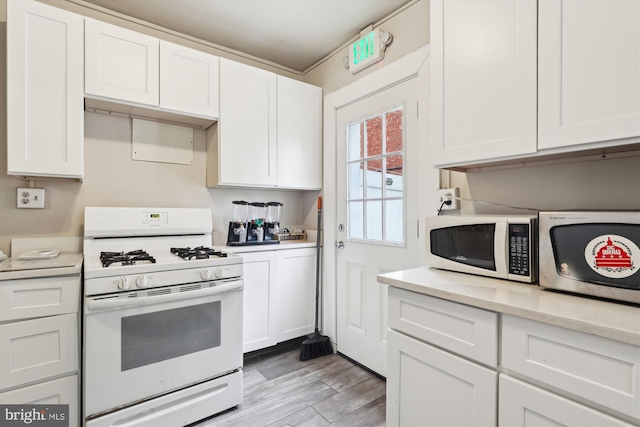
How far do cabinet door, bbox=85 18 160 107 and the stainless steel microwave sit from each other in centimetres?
225

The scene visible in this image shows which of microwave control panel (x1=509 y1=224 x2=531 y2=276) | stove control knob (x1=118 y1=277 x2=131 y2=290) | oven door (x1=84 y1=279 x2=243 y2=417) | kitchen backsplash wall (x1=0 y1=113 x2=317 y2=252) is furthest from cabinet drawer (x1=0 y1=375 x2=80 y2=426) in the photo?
microwave control panel (x1=509 y1=224 x2=531 y2=276)

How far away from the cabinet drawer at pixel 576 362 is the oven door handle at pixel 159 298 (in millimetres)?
1368

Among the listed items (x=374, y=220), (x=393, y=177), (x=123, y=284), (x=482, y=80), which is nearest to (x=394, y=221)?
(x=374, y=220)

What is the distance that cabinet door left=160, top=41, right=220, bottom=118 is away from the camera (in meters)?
2.05

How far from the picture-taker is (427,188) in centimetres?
186

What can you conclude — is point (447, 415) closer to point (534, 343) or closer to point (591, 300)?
point (534, 343)

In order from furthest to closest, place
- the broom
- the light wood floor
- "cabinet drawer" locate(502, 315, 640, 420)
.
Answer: the broom
the light wood floor
"cabinet drawer" locate(502, 315, 640, 420)

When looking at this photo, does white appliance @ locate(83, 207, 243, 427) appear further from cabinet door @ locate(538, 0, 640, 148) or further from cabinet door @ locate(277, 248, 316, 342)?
cabinet door @ locate(538, 0, 640, 148)

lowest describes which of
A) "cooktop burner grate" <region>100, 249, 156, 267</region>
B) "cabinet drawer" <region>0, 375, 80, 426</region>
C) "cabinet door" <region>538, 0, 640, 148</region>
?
"cabinet drawer" <region>0, 375, 80, 426</region>

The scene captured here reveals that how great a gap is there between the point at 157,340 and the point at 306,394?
958 mm

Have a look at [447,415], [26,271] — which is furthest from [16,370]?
[447,415]

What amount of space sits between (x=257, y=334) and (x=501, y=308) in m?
1.84

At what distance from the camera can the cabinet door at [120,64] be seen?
182 cm

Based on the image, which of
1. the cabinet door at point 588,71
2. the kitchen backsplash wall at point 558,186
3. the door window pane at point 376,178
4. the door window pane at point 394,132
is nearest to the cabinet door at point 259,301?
the door window pane at point 376,178
